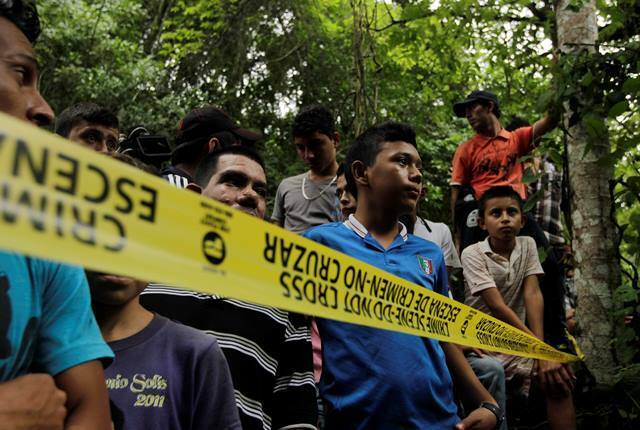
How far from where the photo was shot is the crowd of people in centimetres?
130

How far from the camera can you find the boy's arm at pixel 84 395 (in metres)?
1.30

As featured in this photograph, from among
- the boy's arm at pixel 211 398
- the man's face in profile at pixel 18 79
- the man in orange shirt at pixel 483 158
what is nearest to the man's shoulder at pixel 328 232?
the boy's arm at pixel 211 398

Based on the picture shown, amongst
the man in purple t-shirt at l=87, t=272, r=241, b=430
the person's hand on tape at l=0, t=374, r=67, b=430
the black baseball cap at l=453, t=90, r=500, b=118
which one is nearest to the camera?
the person's hand on tape at l=0, t=374, r=67, b=430

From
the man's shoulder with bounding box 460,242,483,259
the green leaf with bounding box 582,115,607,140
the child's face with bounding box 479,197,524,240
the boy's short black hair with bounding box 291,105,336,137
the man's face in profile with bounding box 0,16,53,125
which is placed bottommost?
the man's face in profile with bounding box 0,16,53,125

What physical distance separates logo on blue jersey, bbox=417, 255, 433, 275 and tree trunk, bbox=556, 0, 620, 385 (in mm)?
1890

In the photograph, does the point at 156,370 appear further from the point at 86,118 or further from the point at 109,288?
the point at 86,118

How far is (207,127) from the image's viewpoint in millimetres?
3889

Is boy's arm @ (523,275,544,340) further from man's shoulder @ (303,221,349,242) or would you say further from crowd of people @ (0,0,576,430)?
man's shoulder @ (303,221,349,242)

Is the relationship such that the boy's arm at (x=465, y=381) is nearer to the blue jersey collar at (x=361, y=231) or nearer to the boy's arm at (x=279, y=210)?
the blue jersey collar at (x=361, y=231)

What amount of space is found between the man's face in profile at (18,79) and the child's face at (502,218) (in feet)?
11.7

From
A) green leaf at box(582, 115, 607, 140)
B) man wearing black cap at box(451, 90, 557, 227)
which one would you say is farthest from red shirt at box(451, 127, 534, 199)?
green leaf at box(582, 115, 607, 140)

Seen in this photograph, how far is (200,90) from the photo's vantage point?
39.4ft

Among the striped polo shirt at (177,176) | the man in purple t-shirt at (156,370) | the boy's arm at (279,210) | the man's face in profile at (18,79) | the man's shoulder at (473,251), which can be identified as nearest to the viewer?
the man's face in profile at (18,79)

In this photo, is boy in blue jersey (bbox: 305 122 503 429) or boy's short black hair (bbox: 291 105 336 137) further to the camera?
boy's short black hair (bbox: 291 105 336 137)
